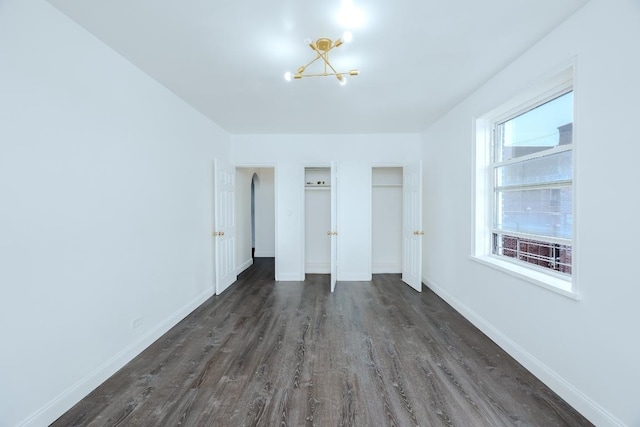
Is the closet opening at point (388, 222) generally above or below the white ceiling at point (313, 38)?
below

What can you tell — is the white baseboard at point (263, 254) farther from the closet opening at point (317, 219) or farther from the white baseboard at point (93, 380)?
the white baseboard at point (93, 380)

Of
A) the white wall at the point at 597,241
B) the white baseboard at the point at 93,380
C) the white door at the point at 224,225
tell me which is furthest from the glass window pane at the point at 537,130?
the white baseboard at the point at 93,380

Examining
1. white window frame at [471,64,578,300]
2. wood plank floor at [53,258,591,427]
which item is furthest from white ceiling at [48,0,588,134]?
wood plank floor at [53,258,591,427]

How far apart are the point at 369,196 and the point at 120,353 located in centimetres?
404

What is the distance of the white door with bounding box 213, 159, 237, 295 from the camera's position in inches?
163

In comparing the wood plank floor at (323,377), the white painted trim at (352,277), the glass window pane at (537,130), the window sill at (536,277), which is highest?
the glass window pane at (537,130)

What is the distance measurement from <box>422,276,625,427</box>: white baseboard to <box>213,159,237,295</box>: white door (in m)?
3.50

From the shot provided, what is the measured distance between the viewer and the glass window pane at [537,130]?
7.03 feet

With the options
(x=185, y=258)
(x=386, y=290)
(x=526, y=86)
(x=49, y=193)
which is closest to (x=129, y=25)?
(x=49, y=193)

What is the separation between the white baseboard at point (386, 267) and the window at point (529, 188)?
8.13 ft

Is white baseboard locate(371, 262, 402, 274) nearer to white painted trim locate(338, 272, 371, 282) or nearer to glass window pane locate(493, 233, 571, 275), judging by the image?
white painted trim locate(338, 272, 371, 282)

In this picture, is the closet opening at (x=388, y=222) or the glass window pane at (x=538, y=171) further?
the closet opening at (x=388, y=222)

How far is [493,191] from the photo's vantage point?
3.07 meters

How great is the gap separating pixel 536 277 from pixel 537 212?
59cm
